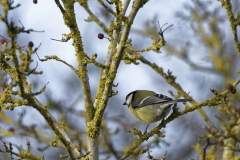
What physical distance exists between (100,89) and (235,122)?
0.90 m

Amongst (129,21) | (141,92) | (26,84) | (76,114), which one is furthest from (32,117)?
(129,21)

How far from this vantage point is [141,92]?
4574 mm

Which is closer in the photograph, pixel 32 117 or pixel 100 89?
pixel 100 89

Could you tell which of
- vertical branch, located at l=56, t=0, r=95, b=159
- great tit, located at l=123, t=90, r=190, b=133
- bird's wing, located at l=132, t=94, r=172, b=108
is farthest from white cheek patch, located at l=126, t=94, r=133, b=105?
vertical branch, located at l=56, t=0, r=95, b=159

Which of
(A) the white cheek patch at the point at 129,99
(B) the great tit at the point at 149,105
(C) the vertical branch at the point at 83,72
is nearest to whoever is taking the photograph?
(C) the vertical branch at the point at 83,72

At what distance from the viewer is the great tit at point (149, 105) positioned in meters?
3.85

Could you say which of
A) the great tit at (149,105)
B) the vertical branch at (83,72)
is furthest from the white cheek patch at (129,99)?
the vertical branch at (83,72)

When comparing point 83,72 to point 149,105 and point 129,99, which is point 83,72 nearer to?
point 149,105

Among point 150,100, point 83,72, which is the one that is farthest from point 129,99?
point 83,72

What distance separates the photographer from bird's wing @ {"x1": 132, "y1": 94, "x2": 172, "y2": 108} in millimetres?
3887

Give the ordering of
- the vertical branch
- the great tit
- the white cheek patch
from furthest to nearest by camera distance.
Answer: the white cheek patch
the great tit
the vertical branch

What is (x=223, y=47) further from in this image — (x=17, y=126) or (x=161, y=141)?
(x=17, y=126)

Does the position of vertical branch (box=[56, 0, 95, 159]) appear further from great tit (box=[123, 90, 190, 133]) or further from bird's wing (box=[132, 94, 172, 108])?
bird's wing (box=[132, 94, 172, 108])

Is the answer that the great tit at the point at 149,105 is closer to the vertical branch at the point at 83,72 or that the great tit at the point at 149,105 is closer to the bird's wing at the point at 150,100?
the bird's wing at the point at 150,100
